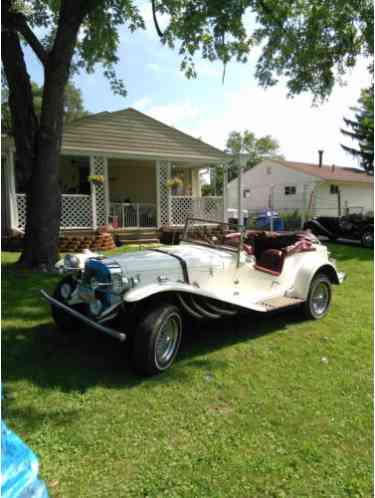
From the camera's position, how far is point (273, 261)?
5.11 metres

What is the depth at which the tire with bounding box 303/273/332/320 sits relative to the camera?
16.9 ft

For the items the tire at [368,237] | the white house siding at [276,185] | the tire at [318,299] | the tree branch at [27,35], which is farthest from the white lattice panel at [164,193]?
the white house siding at [276,185]

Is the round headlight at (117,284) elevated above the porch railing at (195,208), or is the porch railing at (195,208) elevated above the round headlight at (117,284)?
the porch railing at (195,208)

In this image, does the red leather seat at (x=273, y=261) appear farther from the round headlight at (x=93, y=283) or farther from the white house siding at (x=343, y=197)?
the white house siding at (x=343, y=197)

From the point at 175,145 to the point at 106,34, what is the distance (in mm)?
4998

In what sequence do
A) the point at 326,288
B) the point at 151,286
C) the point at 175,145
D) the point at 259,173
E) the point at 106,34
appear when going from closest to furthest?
the point at 151,286, the point at 326,288, the point at 106,34, the point at 175,145, the point at 259,173

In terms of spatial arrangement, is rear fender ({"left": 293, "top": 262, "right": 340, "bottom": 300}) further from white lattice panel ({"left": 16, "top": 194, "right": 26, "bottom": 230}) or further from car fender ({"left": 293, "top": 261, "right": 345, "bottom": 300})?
white lattice panel ({"left": 16, "top": 194, "right": 26, "bottom": 230})

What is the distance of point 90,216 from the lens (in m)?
12.3

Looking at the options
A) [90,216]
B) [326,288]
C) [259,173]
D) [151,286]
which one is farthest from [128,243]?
[259,173]

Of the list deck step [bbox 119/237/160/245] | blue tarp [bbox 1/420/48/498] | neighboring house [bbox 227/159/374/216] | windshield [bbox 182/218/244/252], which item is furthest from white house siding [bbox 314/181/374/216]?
blue tarp [bbox 1/420/48/498]

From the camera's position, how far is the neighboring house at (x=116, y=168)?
11844mm

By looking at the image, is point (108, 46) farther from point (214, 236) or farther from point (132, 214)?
point (214, 236)

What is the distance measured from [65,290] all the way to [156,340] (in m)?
1.41

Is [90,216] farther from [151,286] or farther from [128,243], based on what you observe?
[151,286]
